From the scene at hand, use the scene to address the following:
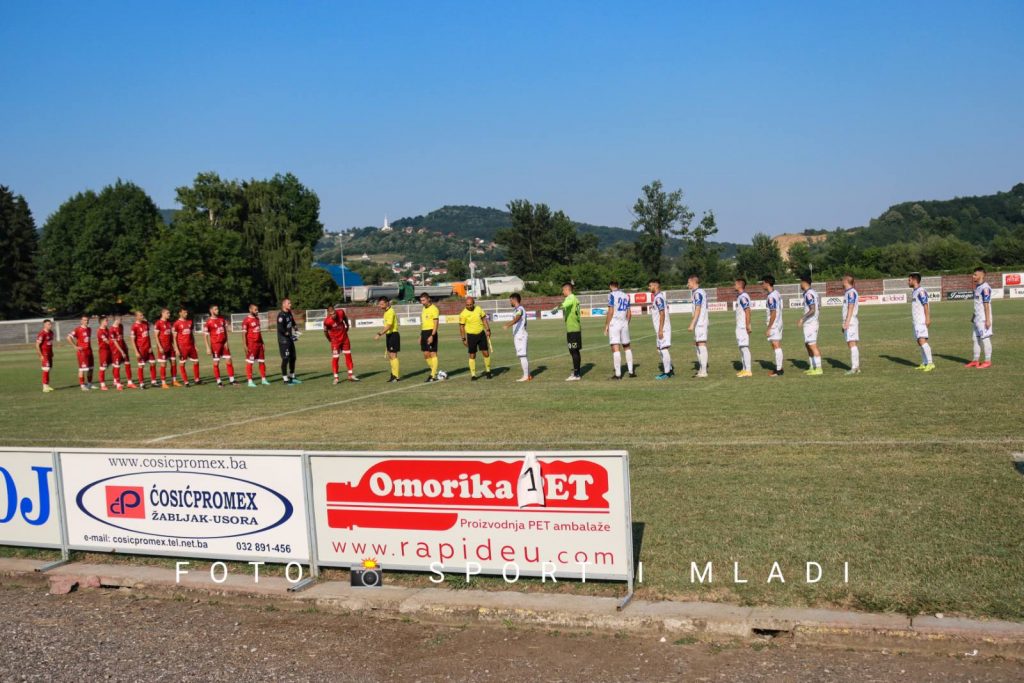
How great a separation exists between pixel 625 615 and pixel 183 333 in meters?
20.6

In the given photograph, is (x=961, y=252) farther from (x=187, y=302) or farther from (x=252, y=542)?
(x=252, y=542)

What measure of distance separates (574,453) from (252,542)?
3.10 m

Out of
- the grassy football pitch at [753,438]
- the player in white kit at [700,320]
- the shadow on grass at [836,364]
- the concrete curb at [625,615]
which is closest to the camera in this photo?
the concrete curb at [625,615]

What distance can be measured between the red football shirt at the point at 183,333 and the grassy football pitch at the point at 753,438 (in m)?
1.31

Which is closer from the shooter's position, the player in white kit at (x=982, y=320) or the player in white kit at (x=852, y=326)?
the player in white kit at (x=982, y=320)

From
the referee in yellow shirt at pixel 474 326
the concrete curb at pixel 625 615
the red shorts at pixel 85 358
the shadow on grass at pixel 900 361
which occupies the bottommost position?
the concrete curb at pixel 625 615

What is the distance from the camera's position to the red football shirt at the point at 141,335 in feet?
79.0

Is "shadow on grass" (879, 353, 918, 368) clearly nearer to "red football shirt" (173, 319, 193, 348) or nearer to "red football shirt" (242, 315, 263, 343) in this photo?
"red football shirt" (242, 315, 263, 343)

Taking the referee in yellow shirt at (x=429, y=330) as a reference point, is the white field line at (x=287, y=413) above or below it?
below

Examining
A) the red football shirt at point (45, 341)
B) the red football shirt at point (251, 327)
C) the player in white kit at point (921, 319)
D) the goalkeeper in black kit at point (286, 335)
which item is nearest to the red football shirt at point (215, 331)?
the red football shirt at point (251, 327)

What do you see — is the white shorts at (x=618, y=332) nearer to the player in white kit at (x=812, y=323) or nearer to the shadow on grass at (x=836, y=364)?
the player in white kit at (x=812, y=323)

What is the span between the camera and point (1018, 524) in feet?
23.7

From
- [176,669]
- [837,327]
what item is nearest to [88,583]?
[176,669]

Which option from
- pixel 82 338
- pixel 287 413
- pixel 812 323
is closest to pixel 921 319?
pixel 812 323
